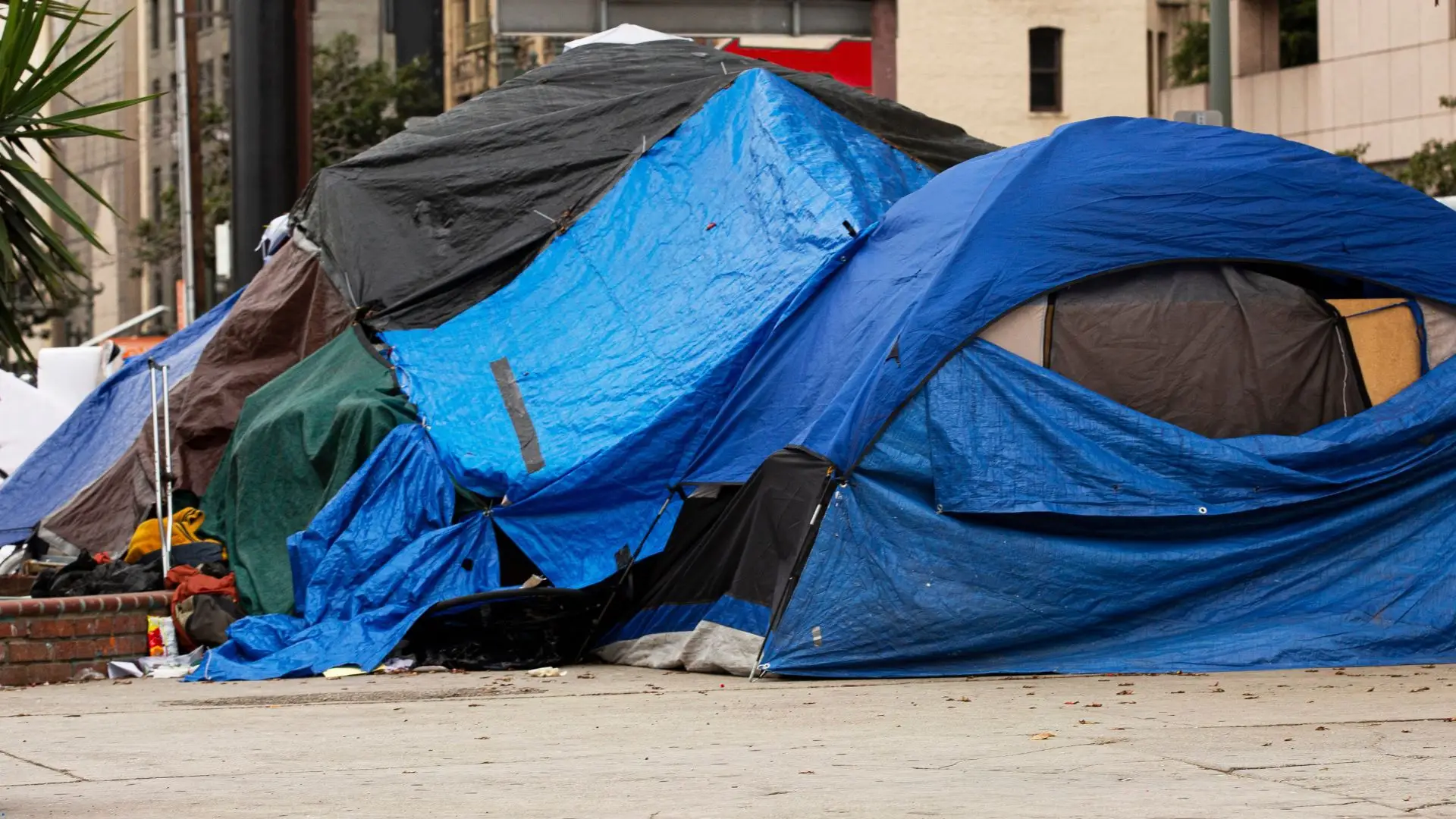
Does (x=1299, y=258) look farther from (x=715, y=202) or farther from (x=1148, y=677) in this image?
(x=715, y=202)

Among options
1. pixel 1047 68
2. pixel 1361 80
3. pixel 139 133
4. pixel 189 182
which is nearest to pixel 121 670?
pixel 189 182

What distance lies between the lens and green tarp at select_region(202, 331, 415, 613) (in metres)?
11.2

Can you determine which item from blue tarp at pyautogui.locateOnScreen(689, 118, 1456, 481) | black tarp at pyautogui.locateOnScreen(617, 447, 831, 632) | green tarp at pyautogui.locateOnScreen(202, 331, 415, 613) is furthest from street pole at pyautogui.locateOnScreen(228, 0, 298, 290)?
black tarp at pyautogui.locateOnScreen(617, 447, 831, 632)

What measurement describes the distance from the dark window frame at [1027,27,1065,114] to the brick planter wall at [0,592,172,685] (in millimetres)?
34343

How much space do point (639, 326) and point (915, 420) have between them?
244 cm

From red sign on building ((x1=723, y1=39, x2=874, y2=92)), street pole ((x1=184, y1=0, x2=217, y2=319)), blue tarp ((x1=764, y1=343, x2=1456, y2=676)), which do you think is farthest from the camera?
street pole ((x1=184, y1=0, x2=217, y2=319))

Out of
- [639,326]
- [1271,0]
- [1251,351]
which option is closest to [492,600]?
[639,326]

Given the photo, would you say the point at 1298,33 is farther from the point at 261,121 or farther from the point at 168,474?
the point at 168,474

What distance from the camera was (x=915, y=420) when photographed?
9484 millimetres

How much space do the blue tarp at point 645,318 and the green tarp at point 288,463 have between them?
0.89ft

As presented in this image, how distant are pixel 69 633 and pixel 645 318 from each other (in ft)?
11.5

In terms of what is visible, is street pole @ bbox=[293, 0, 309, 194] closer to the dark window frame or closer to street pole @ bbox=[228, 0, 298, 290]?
street pole @ bbox=[228, 0, 298, 290]

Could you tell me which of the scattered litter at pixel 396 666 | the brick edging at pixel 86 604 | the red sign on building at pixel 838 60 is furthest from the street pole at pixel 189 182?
the scattered litter at pixel 396 666

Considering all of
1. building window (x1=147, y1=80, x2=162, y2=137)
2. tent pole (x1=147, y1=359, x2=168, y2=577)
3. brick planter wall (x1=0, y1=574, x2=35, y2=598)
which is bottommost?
brick planter wall (x1=0, y1=574, x2=35, y2=598)
